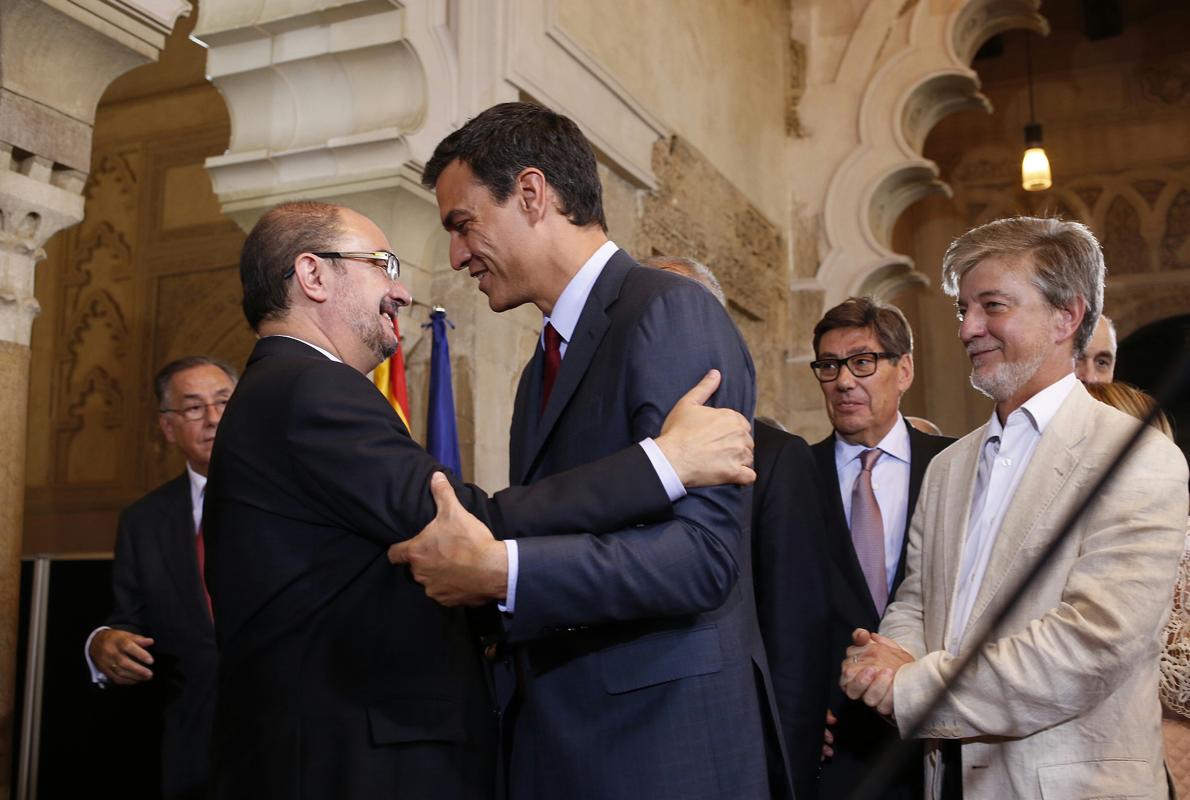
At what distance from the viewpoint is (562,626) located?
162cm

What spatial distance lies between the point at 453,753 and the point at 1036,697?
96cm

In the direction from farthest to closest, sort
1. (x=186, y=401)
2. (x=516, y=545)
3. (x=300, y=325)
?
(x=186, y=401) < (x=300, y=325) < (x=516, y=545)

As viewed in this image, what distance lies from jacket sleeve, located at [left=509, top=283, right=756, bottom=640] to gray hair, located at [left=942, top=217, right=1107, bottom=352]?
82 centimetres

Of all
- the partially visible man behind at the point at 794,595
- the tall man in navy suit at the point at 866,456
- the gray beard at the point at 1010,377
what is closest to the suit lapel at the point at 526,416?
the partially visible man behind at the point at 794,595

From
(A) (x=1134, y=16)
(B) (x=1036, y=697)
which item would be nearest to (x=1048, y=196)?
(A) (x=1134, y=16)

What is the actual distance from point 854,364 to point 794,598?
1095 millimetres

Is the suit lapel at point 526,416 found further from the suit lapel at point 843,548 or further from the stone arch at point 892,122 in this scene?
the stone arch at point 892,122

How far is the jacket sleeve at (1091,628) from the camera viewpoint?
1.90m

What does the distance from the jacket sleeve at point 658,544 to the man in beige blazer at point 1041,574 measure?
0.47 metres

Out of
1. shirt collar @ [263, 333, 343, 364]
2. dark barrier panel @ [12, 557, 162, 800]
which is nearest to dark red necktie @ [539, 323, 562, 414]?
shirt collar @ [263, 333, 343, 364]

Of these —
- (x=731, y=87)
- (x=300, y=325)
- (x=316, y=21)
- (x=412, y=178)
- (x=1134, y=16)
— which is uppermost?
(x=1134, y=16)

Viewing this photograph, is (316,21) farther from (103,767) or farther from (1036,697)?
(1036,697)

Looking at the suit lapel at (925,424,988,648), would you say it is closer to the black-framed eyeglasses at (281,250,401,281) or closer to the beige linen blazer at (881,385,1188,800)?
the beige linen blazer at (881,385,1188,800)

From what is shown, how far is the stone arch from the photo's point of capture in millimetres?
8102
